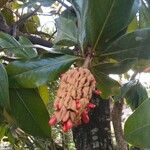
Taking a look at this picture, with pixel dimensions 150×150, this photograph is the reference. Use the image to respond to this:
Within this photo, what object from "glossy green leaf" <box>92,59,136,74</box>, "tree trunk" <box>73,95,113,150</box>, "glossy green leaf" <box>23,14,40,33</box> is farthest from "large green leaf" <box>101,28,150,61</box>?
"glossy green leaf" <box>23,14,40,33</box>

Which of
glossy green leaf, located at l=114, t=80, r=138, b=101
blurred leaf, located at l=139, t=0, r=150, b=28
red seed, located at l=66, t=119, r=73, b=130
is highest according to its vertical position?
blurred leaf, located at l=139, t=0, r=150, b=28

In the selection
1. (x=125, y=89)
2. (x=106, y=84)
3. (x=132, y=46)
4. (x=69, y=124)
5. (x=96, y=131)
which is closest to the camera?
(x=69, y=124)

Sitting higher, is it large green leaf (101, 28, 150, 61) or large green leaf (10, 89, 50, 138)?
large green leaf (101, 28, 150, 61)

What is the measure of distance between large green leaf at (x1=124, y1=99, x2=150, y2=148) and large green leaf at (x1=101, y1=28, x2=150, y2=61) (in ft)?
0.35

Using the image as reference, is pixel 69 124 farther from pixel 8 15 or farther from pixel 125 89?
pixel 8 15

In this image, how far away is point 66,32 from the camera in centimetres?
79

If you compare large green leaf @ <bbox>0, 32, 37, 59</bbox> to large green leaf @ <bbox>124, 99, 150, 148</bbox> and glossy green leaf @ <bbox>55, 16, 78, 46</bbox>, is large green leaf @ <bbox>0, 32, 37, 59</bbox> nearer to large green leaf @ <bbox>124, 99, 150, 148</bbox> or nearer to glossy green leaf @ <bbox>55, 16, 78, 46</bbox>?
glossy green leaf @ <bbox>55, 16, 78, 46</bbox>

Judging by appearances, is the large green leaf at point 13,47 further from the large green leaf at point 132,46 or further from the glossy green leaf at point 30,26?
the glossy green leaf at point 30,26

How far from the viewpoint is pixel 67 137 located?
158 cm

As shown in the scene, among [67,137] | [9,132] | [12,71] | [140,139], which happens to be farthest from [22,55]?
[67,137]

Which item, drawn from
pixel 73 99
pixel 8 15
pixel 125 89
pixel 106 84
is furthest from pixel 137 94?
pixel 8 15

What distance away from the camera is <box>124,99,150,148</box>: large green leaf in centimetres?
57

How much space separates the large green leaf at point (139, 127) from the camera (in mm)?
569

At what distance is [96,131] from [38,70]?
412 mm
